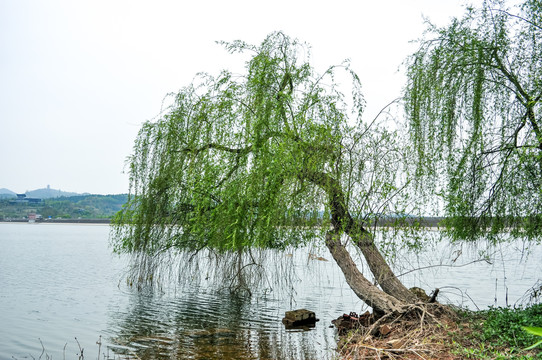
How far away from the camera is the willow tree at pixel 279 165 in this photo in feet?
24.9

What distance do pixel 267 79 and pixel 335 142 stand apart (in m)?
1.85

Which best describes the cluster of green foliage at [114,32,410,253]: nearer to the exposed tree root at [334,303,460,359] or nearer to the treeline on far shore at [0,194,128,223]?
the exposed tree root at [334,303,460,359]

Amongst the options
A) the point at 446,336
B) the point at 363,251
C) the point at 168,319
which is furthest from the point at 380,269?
the point at 168,319

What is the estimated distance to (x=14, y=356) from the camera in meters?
7.83

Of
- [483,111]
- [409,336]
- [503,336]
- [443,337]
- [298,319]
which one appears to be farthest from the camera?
[298,319]

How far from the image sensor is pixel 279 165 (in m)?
7.57

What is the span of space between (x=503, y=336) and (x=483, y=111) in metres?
3.51

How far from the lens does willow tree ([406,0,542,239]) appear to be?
757 centimetres

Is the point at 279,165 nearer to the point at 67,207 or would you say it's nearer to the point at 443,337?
the point at 443,337

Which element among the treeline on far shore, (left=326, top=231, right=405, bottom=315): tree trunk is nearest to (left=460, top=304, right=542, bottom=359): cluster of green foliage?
(left=326, top=231, right=405, bottom=315): tree trunk

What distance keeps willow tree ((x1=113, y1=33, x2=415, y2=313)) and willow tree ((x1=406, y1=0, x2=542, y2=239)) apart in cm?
79

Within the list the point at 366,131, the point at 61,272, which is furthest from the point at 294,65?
the point at 61,272

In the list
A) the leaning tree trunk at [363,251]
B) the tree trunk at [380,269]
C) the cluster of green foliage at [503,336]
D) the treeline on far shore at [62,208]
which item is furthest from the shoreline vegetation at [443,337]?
the treeline on far shore at [62,208]

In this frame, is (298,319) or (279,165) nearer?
(279,165)
